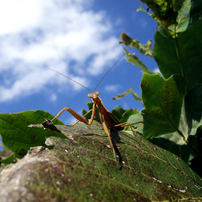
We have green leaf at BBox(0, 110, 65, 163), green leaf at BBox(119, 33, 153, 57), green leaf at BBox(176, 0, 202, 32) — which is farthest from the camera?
green leaf at BBox(119, 33, 153, 57)

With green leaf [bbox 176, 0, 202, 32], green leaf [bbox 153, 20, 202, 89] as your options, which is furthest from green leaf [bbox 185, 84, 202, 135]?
green leaf [bbox 176, 0, 202, 32]

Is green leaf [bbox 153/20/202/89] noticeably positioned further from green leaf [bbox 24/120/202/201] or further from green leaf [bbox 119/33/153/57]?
green leaf [bbox 119/33/153/57]

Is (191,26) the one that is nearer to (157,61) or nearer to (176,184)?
(157,61)

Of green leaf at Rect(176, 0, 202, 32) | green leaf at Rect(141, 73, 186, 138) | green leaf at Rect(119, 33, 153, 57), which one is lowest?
green leaf at Rect(141, 73, 186, 138)

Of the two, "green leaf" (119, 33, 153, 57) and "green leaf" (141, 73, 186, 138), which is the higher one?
"green leaf" (119, 33, 153, 57)

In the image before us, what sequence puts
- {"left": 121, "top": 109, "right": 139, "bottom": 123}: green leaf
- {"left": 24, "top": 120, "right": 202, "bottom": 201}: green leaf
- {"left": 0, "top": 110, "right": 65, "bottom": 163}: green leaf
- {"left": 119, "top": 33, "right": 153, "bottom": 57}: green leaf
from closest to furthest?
{"left": 24, "top": 120, "right": 202, "bottom": 201}: green leaf, {"left": 0, "top": 110, "right": 65, "bottom": 163}: green leaf, {"left": 121, "top": 109, "right": 139, "bottom": 123}: green leaf, {"left": 119, "top": 33, "right": 153, "bottom": 57}: green leaf

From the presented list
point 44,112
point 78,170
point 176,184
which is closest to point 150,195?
point 176,184

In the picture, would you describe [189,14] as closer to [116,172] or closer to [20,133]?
[116,172]
